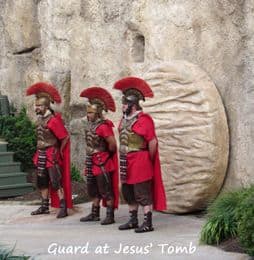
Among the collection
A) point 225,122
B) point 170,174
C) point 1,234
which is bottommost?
point 1,234

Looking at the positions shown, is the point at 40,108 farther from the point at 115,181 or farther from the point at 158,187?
the point at 158,187

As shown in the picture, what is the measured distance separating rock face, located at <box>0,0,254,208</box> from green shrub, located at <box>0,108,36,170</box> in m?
0.69

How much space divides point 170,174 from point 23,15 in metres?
5.37

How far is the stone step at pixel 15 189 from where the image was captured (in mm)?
10680

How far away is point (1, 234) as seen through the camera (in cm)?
793

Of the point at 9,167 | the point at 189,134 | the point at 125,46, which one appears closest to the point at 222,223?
the point at 189,134

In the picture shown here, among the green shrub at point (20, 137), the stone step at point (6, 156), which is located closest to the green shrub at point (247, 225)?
the stone step at point (6, 156)

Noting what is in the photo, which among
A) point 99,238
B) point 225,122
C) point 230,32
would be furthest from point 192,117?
point 99,238

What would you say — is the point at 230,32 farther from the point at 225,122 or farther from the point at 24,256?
the point at 24,256

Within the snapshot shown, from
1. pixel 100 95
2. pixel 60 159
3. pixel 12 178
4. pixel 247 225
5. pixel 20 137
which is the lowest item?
pixel 12 178

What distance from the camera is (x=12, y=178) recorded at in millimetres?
10852

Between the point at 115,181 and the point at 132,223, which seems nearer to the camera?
the point at 132,223

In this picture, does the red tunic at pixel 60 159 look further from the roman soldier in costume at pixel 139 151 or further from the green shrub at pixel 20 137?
the green shrub at pixel 20 137

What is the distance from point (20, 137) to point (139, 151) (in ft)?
14.2
